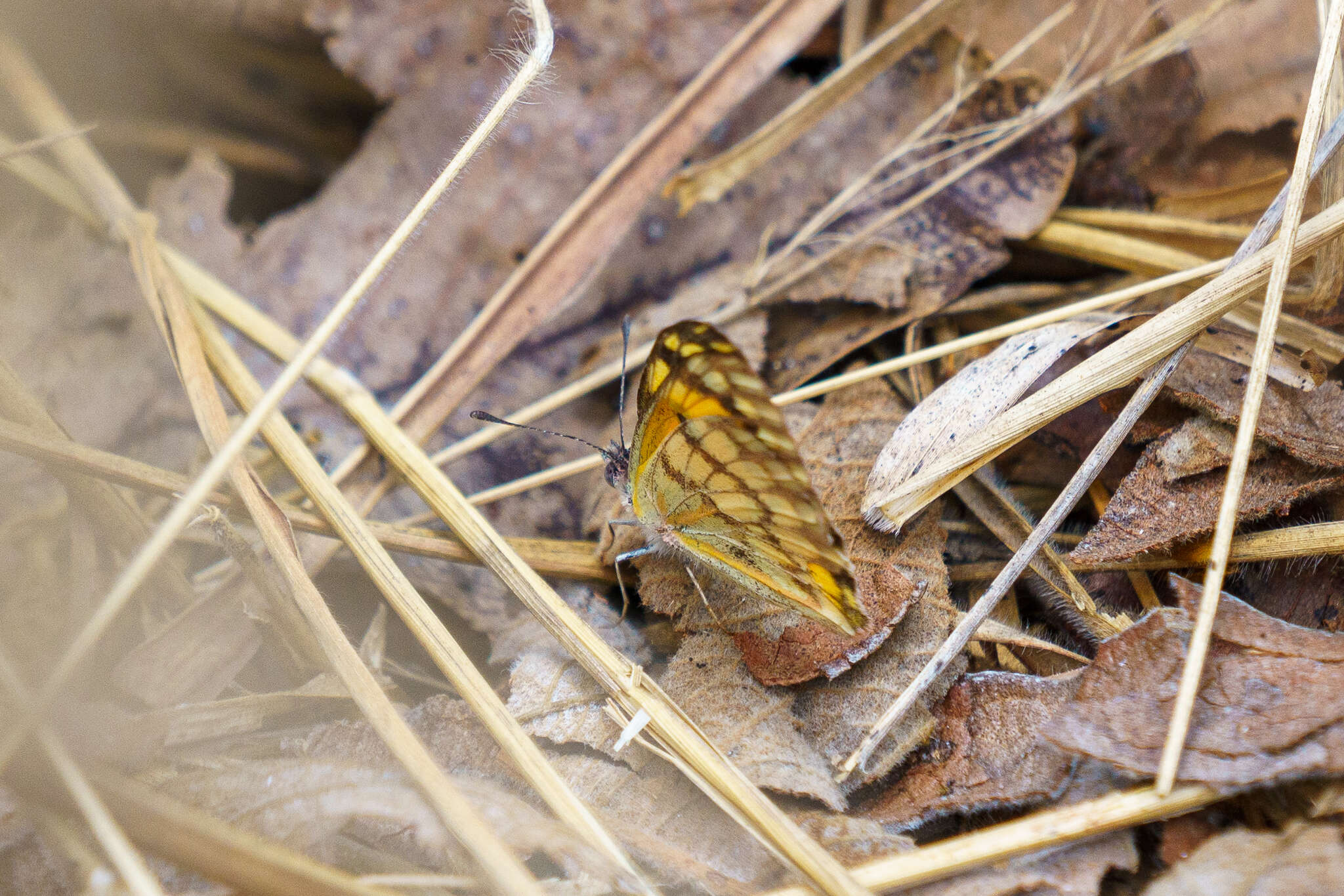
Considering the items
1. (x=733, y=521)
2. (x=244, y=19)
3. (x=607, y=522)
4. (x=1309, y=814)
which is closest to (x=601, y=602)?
(x=607, y=522)

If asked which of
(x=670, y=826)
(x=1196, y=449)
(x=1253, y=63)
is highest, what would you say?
(x=1253, y=63)

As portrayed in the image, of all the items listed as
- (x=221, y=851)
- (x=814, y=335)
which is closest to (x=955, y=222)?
(x=814, y=335)

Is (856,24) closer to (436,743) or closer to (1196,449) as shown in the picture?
(1196,449)

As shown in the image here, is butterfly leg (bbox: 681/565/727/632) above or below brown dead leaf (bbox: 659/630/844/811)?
above

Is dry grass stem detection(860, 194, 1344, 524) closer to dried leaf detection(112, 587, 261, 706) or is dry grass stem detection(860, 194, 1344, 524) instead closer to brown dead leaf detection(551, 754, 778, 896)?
brown dead leaf detection(551, 754, 778, 896)

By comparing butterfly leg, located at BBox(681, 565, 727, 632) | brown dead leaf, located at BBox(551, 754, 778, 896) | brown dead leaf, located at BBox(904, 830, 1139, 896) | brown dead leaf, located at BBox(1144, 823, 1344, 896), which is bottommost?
brown dead leaf, located at BBox(551, 754, 778, 896)

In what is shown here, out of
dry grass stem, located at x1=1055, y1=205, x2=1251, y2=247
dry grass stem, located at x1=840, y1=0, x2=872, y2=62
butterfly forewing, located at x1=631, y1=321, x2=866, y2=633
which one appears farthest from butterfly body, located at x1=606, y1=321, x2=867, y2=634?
dry grass stem, located at x1=840, y1=0, x2=872, y2=62
